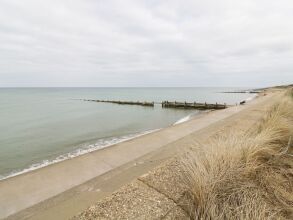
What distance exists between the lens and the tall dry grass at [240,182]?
2568 millimetres

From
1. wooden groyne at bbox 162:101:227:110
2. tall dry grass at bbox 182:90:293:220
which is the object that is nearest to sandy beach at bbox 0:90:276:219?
tall dry grass at bbox 182:90:293:220

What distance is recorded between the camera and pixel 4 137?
44.9 ft

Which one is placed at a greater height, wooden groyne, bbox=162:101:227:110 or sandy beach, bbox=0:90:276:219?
sandy beach, bbox=0:90:276:219

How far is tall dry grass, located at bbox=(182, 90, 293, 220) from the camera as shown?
2568 mm

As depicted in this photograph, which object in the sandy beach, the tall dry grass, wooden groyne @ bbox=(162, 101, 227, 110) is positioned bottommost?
wooden groyne @ bbox=(162, 101, 227, 110)

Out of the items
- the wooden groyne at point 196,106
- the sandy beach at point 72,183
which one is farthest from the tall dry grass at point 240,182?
the wooden groyne at point 196,106

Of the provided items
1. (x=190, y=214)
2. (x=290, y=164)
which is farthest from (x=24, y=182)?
(x=290, y=164)

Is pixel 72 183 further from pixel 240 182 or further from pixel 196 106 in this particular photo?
pixel 196 106

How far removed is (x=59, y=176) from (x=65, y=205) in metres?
1.85

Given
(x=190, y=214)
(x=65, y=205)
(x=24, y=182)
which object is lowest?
(x=24, y=182)

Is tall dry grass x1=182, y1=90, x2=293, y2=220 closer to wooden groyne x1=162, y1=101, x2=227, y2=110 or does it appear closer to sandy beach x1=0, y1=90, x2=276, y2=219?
sandy beach x1=0, y1=90, x2=276, y2=219

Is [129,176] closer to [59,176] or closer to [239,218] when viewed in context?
[59,176]

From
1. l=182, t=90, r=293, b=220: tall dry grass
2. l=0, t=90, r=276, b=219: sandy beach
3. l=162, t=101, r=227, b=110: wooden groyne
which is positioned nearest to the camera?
l=182, t=90, r=293, b=220: tall dry grass

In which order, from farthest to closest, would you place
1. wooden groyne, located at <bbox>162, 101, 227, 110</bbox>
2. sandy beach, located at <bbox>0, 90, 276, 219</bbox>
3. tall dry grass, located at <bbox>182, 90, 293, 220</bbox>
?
wooden groyne, located at <bbox>162, 101, 227, 110</bbox> < sandy beach, located at <bbox>0, 90, 276, 219</bbox> < tall dry grass, located at <bbox>182, 90, 293, 220</bbox>
